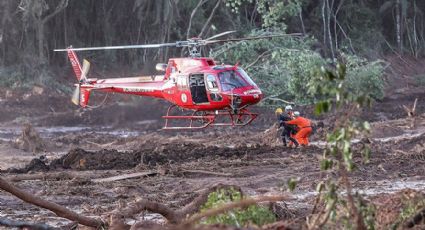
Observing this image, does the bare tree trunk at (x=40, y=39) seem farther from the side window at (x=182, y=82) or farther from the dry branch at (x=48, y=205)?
the dry branch at (x=48, y=205)

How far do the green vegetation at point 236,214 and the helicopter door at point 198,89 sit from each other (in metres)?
11.8

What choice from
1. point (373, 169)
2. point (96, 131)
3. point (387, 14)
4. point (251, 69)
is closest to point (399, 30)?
point (387, 14)

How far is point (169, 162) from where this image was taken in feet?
61.2

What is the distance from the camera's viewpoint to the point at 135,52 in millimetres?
36375

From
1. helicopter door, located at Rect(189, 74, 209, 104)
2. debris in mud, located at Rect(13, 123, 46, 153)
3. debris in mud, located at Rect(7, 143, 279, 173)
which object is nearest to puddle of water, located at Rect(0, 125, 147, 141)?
debris in mud, located at Rect(13, 123, 46, 153)

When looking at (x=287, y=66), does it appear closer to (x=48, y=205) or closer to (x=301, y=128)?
(x=301, y=128)

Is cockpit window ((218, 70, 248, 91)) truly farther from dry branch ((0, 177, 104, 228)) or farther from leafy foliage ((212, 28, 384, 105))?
dry branch ((0, 177, 104, 228))

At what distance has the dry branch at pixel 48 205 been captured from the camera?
352 inches

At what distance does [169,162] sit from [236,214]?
10.3 meters

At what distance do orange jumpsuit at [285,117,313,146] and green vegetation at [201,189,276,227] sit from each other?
11940 mm

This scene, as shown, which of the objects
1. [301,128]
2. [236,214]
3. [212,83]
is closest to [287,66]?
[301,128]

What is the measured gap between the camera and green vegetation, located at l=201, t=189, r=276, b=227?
26.9ft

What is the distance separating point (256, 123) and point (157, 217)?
1734cm

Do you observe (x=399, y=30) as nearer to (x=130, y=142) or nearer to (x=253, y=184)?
(x=130, y=142)
